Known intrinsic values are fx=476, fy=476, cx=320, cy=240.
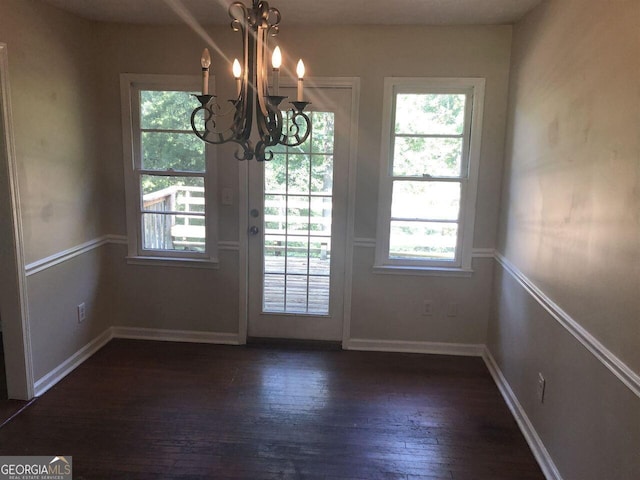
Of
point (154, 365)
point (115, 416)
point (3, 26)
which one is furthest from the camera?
point (154, 365)

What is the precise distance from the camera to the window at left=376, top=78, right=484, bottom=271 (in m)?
3.32

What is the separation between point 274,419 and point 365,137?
6.46 ft

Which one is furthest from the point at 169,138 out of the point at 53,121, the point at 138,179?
the point at 53,121

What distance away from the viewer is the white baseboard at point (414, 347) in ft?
11.9

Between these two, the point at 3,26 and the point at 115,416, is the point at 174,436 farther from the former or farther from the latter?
the point at 3,26

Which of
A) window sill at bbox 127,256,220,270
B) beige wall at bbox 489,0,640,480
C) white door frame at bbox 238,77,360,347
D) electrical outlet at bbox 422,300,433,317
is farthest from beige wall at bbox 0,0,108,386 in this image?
beige wall at bbox 489,0,640,480

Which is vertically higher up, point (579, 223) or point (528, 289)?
point (579, 223)

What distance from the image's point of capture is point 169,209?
11.8ft

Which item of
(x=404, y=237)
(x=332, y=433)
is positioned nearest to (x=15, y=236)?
(x=332, y=433)

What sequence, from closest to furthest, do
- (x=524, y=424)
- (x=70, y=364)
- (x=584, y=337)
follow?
(x=584, y=337), (x=524, y=424), (x=70, y=364)

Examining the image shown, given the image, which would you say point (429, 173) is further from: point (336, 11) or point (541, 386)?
point (541, 386)

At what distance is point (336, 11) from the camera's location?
9.60ft

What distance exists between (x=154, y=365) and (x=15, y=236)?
4.12 feet

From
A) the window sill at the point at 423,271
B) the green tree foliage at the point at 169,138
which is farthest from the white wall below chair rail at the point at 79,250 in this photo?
the window sill at the point at 423,271
